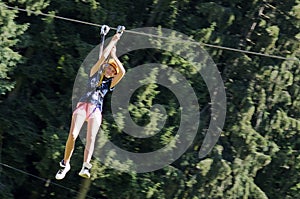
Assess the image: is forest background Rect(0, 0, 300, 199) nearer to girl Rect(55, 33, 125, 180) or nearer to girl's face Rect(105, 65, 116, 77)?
girl Rect(55, 33, 125, 180)

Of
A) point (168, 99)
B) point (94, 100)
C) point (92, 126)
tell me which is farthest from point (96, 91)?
point (168, 99)

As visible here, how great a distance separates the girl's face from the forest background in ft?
20.2

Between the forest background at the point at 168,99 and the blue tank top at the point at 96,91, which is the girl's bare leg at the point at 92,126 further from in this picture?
the forest background at the point at 168,99

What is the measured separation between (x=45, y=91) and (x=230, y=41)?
14.2 feet

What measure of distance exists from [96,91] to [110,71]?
30 cm

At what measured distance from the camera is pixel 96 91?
360 inches

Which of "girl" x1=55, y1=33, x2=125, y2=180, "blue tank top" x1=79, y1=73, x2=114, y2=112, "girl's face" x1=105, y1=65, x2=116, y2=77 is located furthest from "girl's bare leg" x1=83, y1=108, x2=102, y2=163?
"girl's face" x1=105, y1=65, x2=116, y2=77

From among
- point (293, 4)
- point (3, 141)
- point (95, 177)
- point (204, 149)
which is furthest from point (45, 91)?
point (293, 4)

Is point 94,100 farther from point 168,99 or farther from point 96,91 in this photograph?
point 168,99

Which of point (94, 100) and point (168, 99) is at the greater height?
point (94, 100)

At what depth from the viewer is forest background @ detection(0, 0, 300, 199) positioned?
15500 millimetres

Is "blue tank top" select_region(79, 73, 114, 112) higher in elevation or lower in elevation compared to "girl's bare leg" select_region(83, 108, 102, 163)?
higher

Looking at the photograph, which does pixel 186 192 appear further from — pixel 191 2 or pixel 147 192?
pixel 191 2

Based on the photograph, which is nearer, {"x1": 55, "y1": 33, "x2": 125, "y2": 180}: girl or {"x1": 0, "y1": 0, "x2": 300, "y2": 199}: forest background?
{"x1": 55, "y1": 33, "x2": 125, "y2": 180}: girl
